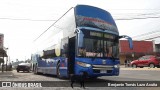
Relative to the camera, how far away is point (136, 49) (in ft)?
249

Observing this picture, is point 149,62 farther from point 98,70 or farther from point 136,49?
point 136,49

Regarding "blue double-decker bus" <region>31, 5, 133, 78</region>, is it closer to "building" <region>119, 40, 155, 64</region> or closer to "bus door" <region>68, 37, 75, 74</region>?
"bus door" <region>68, 37, 75, 74</region>

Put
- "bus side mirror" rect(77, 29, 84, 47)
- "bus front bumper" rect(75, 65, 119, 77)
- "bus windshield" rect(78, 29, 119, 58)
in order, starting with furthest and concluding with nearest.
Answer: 1. "bus windshield" rect(78, 29, 119, 58)
2. "bus front bumper" rect(75, 65, 119, 77)
3. "bus side mirror" rect(77, 29, 84, 47)

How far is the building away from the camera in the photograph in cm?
7338

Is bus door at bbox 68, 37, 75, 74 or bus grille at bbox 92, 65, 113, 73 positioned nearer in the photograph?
bus grille at bbox 92, 65, 113, 73

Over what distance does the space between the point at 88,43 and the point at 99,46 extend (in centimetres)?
67

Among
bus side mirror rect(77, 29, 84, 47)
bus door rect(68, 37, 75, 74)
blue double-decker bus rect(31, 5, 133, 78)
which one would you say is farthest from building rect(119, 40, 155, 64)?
bus side mirror rect(77, 29, 84, 47)

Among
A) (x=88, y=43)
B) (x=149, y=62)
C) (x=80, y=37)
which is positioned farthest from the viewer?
(x=149, y=62)

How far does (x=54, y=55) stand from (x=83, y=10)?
4.43m

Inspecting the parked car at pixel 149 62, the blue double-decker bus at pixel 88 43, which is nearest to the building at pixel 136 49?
the parked car at pixel 149 62

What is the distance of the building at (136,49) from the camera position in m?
73.4

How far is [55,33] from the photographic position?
1977 cm

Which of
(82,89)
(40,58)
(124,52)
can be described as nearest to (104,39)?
(82,89)

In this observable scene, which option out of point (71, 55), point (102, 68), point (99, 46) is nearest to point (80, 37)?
point (99, 46)
